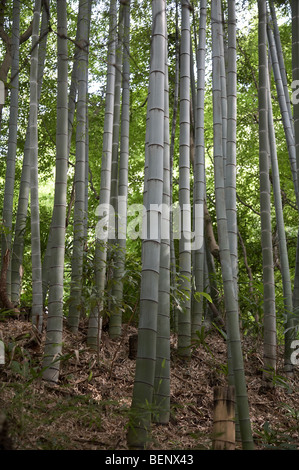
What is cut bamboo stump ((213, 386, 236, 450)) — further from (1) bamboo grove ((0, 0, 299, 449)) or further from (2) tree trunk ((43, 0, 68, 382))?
(2) tree trunk ((43, 0, 68, 382))

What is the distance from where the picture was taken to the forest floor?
106 inches

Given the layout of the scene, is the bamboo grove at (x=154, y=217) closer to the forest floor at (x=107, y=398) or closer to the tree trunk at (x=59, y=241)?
the tree trunk at (x=59, y=241)

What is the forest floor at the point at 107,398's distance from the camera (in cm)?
271

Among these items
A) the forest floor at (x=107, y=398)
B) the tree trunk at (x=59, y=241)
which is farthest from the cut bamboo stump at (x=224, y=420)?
the tree trunk at (x=59, y=241)

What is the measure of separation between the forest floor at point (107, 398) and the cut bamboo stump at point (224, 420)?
0.11 meters

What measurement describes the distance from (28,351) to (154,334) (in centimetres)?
138

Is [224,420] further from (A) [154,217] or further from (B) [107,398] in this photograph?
(B) [107,398]

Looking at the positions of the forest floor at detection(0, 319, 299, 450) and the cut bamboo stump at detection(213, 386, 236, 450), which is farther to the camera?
the forest floor at detection(0, 319, 299, 450)

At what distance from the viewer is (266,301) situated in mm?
4203

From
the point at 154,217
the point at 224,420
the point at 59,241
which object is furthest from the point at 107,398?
the point at 154,217

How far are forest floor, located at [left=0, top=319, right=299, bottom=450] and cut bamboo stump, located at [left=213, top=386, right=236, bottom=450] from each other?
115 mm

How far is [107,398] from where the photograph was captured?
3.52 m

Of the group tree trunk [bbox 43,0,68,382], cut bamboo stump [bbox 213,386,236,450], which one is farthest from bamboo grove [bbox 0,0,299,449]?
cut bamboo stump [bbox 213,386,236,450]

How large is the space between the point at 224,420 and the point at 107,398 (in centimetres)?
116
